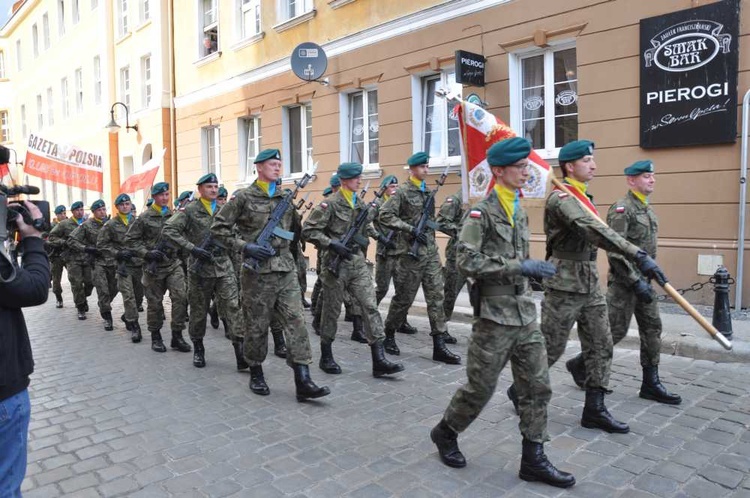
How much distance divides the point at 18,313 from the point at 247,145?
15443 millimetres

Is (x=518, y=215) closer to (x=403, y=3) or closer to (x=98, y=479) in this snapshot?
(x=98, y=479)

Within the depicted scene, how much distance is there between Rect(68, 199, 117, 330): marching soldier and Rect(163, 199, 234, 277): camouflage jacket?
3053 millimetres

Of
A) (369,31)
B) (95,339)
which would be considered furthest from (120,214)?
(369,31)

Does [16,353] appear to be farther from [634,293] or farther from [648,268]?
[634,293]

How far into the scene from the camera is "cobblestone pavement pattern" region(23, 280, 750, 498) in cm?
362

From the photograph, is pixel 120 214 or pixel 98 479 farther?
pixel 120 214

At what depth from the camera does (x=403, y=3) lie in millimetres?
12203

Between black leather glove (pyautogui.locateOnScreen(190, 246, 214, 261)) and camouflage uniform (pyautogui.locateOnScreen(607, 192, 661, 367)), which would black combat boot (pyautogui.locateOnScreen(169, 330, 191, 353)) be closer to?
black leather glove (pyautogui.locateOnScreen(190, 246, 214, 261))

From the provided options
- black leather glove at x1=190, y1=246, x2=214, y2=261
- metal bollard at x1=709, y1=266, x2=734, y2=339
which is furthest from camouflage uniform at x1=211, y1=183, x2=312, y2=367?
metal bollard at x1=709, y1=266, x2=734, y2=339

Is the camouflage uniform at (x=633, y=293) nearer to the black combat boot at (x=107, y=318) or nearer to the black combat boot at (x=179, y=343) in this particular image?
the black combat boot at (x=179, y=343)

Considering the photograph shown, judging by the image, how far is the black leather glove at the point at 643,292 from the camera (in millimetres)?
4570

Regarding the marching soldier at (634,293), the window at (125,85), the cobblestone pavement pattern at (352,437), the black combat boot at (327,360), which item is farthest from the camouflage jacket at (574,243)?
the window at (125,85)

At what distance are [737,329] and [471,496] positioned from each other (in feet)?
16.5

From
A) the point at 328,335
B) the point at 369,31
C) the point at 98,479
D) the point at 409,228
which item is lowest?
the point at 98,479
